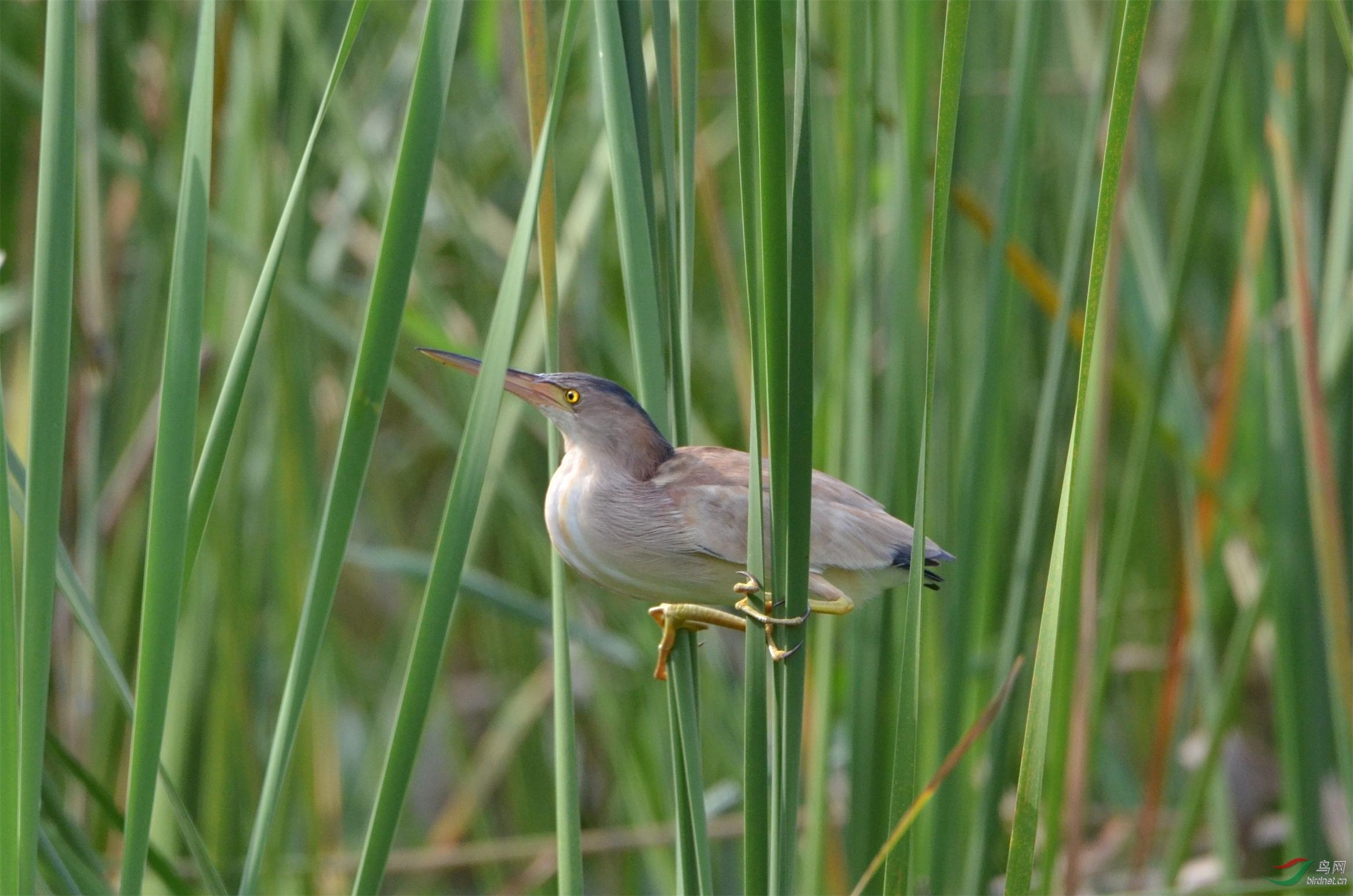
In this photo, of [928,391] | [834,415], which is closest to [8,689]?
[928,391]

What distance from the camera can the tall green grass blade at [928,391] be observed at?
56 centimetres

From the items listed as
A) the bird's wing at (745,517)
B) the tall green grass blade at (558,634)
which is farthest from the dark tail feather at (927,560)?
the tall green grass blade at (558,634)

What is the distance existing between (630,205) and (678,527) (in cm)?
22

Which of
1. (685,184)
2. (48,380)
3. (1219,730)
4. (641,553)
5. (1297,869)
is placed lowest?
(1297,869)

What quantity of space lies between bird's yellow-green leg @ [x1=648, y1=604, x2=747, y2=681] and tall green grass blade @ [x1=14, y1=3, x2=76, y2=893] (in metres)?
0.32

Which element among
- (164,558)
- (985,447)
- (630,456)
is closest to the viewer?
(164,558)

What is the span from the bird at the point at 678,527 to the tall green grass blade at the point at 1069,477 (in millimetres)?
133

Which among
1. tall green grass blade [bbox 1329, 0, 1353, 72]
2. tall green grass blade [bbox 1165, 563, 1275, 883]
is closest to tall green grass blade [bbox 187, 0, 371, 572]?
tall green grass blade [bbox 1329, 0, 1353, 72]

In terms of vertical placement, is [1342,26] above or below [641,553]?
above

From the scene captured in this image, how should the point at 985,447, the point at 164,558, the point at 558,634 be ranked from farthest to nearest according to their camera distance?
the point at 985,447
the point at 558,634
the point at 164,558

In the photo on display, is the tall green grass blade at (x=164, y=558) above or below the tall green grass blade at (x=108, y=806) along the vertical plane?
above

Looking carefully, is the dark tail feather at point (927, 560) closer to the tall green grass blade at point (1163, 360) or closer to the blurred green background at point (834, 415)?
the blurred green background at point (834, 415)

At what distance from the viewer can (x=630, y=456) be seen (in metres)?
0.82

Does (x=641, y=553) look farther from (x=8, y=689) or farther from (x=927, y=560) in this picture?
(x=8, y=689)
